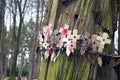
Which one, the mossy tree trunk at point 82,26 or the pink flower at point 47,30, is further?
the pink flower at point 47,30

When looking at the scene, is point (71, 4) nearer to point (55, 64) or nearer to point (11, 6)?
point (55, 64)

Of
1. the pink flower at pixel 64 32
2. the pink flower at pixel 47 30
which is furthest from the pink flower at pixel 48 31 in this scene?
the pink flower at pixel 64 32

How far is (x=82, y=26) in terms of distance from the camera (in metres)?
1.83

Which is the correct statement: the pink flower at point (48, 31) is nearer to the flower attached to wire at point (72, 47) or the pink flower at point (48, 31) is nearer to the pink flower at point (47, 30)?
the pink flower at point (47, 30)

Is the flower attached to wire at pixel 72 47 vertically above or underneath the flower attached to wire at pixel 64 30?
underneath

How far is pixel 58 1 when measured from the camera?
194 cm

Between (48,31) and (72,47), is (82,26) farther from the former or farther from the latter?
(48,31)

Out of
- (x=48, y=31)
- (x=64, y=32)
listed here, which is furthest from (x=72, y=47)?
(x=48, y=31)

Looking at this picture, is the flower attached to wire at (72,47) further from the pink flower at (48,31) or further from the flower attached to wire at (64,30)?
the pink flower at (48,31)

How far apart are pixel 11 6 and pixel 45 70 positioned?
10.3 m

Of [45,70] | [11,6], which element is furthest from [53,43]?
[11,6]

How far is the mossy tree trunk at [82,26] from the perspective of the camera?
1816 mm

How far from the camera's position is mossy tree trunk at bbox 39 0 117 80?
1816 millimetres

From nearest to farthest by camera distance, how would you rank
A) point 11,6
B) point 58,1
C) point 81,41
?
point 81,41 → point 58,1 → point 11,6
